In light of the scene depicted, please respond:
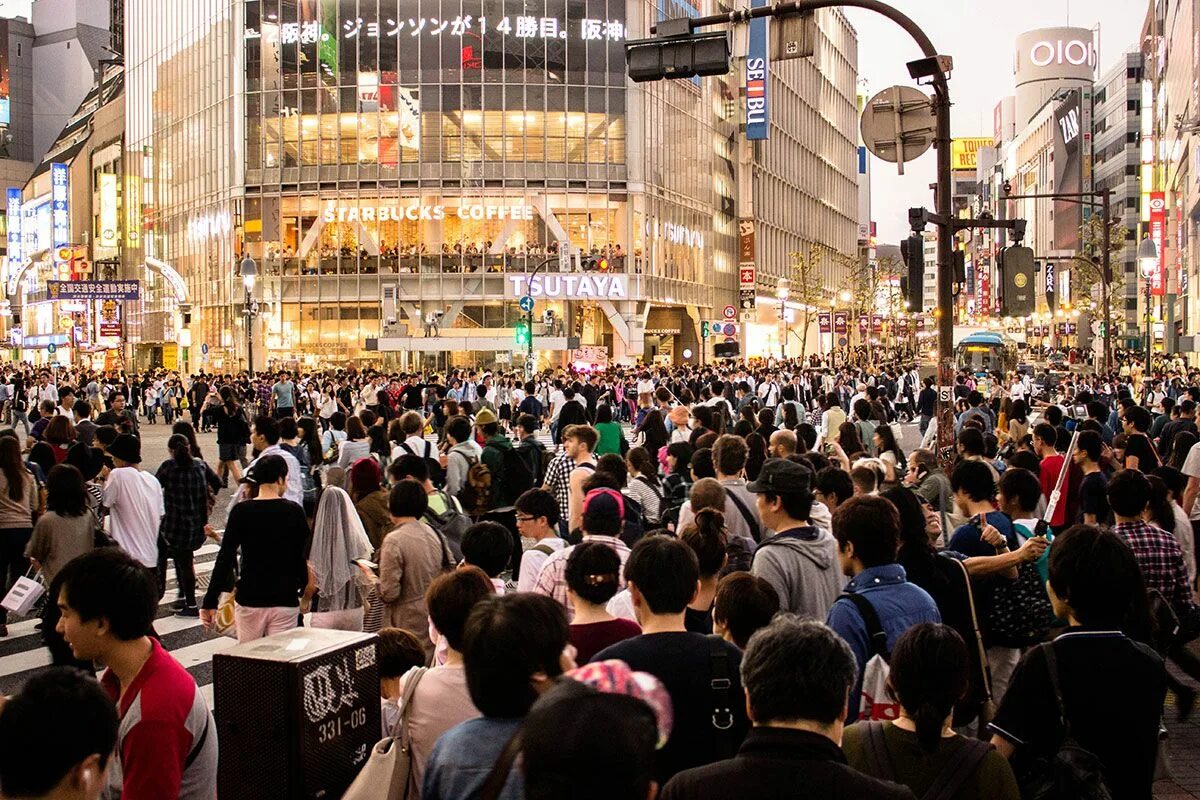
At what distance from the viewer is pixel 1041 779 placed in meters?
3.79

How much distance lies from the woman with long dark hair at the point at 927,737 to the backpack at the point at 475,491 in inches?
294

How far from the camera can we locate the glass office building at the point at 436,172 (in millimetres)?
62281

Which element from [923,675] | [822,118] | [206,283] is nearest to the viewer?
[923,675]

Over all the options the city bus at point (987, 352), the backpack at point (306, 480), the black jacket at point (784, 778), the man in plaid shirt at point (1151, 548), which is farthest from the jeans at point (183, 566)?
the city bus at point (987, 352)

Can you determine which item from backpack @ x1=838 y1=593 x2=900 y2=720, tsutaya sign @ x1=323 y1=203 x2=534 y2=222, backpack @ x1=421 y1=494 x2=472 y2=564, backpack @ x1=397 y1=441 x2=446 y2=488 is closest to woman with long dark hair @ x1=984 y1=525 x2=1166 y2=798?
backpack @ x1=838 y1=593 x2=900 y2=720

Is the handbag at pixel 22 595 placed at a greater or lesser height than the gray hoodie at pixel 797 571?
lesser

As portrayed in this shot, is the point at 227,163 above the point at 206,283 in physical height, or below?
above

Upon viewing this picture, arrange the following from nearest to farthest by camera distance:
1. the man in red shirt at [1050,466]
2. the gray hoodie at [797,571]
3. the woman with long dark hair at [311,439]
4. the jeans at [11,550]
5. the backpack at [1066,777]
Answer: the backpack at [1066,777]
the gray hoodie at [797,571]
the man in red shirt at [1050,466]
the jeans at [11,550]
the woman with long dark hair at [311,439]

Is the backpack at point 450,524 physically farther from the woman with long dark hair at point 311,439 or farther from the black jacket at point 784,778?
the black jacket at point 784,778

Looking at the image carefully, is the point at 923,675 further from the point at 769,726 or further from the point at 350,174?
the point at 350,174

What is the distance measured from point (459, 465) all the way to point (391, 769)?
743 centimetres

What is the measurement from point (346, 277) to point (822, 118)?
55.8m

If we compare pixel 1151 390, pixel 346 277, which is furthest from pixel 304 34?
pixel 1151 390

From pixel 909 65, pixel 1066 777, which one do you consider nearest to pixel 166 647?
pixel 1066 777
